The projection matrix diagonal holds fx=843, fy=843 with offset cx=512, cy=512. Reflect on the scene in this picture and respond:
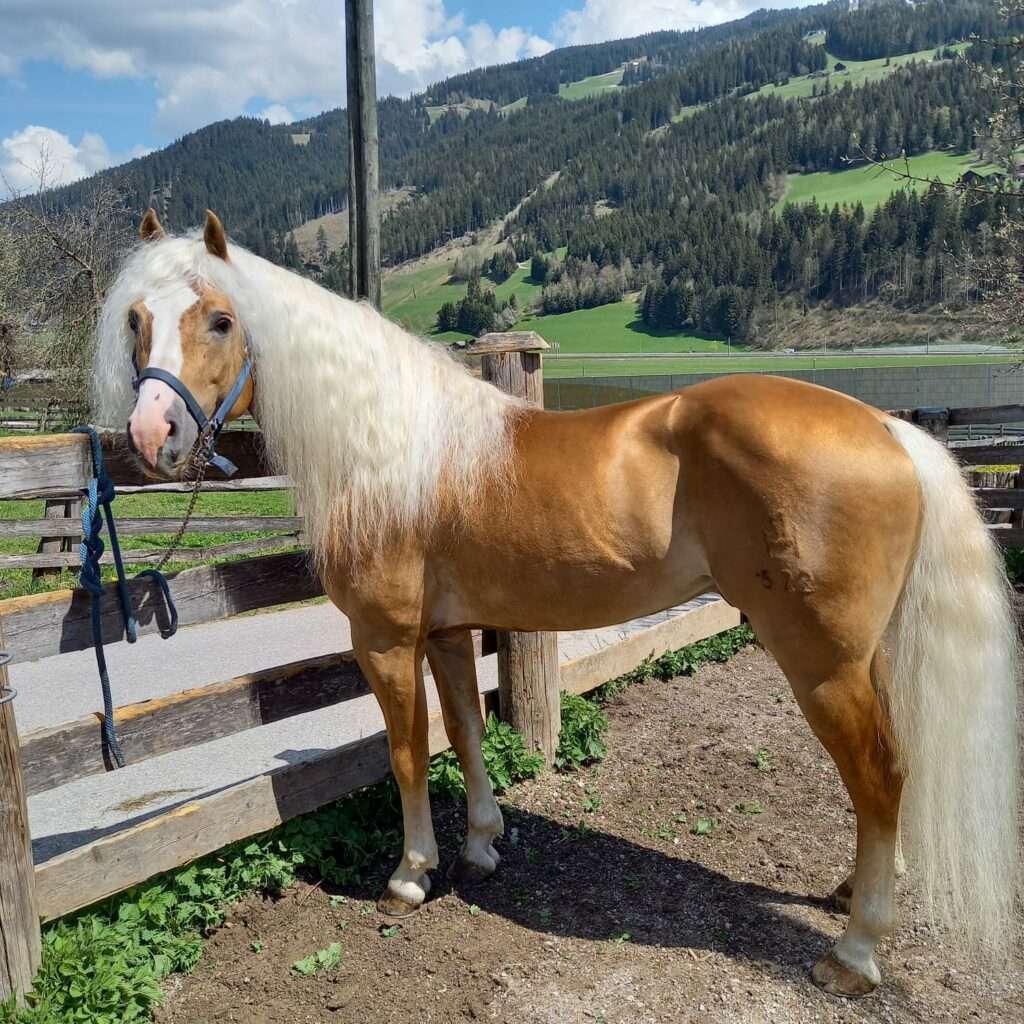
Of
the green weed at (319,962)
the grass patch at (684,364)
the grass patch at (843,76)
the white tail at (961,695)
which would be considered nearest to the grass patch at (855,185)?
the grass patch at (684,364)

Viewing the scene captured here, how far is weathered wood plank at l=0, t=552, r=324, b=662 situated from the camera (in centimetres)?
270

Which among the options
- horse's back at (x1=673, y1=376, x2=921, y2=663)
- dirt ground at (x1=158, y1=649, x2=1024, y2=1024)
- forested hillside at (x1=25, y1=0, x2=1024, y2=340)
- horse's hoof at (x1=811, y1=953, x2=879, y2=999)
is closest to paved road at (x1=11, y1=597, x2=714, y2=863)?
dirt ground at (x1=158, y1=649, x2=1024, y2=1024)

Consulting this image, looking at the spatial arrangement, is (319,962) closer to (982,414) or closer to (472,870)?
(472,870)

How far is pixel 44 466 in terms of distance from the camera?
2676 mm

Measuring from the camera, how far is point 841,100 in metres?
133

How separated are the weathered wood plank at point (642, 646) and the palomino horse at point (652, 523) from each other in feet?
5.93

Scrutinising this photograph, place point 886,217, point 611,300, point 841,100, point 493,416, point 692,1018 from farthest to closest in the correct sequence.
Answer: point 841,100 < point 611,300 < point 886,217 < point 493,416 < point 692,1018

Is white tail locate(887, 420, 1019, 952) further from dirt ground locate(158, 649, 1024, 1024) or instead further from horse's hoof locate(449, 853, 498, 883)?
horse's hoof locate(449, 853, 498, 883)

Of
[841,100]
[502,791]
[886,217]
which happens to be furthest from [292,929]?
[841,100]

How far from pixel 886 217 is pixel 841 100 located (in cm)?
5839

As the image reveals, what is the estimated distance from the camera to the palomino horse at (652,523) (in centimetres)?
251

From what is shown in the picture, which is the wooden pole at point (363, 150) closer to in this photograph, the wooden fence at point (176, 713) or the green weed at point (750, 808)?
the wooden fence at point (176, 713)

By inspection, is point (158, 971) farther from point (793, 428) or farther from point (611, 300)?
point (611, 300)

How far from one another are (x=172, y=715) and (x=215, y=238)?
5.52ft
